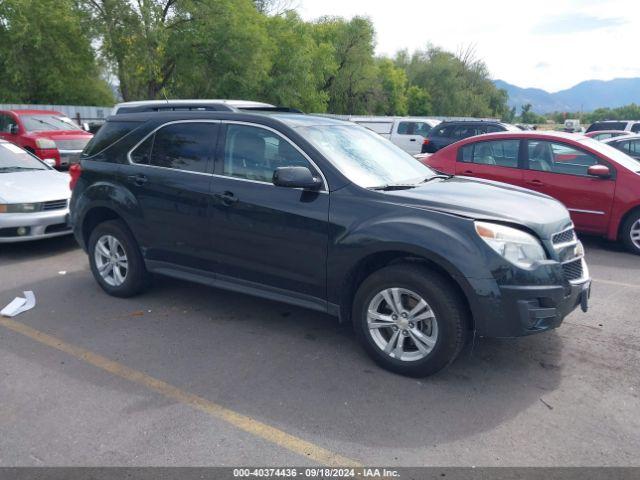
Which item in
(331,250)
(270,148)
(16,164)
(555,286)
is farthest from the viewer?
(16,164)

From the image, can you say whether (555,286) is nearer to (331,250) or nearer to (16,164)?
(331,250)

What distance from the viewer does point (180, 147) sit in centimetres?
499

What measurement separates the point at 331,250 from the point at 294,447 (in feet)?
4.82

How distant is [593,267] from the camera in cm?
674

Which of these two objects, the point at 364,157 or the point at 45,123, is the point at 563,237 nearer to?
the point at 364,157

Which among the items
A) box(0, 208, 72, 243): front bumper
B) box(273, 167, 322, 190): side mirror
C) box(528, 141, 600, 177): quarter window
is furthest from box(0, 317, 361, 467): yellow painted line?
box(528, 141, 600, 177): quarter window

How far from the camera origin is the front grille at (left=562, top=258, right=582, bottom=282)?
3782mm

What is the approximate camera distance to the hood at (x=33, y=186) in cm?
707

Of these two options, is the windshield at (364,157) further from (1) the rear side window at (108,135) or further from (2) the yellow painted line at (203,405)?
(1) the rear side window at (108,135)

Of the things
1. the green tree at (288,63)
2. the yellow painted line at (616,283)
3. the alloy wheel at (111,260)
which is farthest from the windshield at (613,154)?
the green tree at (288,63)

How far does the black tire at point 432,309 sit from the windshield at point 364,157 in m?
0.76

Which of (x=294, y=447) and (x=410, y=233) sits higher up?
(x=410, y=233)

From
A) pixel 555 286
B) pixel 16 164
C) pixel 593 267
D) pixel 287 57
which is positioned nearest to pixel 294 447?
pixel 555 286

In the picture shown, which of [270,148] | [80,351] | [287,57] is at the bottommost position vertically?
[80,351]
